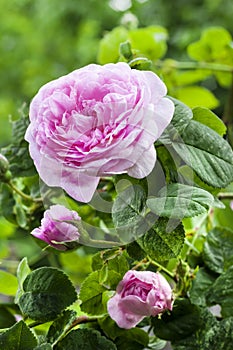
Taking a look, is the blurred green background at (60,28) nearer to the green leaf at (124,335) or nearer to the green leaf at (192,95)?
the green leaf at (192,95)

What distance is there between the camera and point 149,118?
300 millimetres

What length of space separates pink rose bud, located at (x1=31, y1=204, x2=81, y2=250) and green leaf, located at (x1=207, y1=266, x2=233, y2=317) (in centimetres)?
10

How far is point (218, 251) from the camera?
41cm

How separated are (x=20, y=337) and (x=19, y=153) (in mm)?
150

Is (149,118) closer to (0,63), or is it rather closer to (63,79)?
(63,79)

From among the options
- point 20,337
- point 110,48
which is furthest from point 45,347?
point 110,48

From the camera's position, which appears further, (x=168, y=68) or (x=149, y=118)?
(x=168, y=68)

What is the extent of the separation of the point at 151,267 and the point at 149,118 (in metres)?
0.12

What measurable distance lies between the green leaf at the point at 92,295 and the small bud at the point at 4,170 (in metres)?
0.10

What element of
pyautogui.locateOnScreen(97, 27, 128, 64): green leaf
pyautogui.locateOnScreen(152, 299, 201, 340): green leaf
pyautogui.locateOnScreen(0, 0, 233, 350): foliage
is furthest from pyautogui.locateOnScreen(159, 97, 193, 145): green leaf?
pyautogui.locateOnScreen(97, 27, 128, 64): green leaf

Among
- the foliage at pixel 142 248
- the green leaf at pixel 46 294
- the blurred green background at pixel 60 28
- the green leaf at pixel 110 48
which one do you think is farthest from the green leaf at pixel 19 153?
the blurred green background at pixel 60 28

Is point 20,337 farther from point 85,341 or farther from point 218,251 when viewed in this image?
point 218,251

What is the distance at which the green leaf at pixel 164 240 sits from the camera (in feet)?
1.01

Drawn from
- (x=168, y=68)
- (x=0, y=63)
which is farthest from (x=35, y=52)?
(x=168, y=68)
